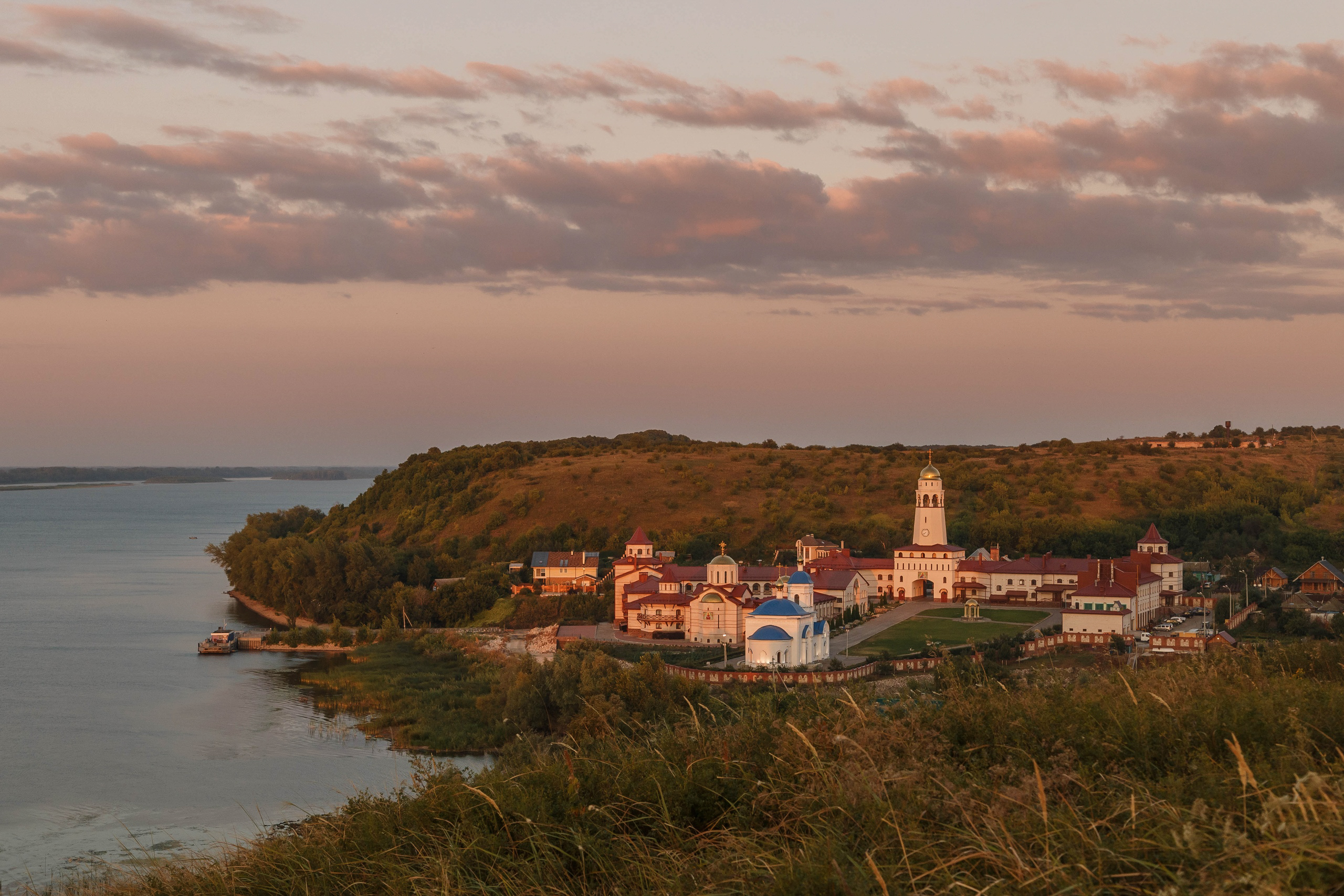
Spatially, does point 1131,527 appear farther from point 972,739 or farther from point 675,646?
point 972,739

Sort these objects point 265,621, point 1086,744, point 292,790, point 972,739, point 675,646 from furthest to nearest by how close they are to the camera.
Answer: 1. point 265,621
2. point 675,646
3. point 292,790
4. point 972,739
5. point 1086,744

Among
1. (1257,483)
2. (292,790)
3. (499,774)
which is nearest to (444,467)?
(1257,483)

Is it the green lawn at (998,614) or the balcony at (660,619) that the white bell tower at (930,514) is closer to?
the green lawn at (998,614)

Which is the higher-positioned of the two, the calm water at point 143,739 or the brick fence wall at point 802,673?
the brick fence wall at point 802,673

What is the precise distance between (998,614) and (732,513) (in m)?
22.7

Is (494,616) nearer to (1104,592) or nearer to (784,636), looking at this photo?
(784,636)

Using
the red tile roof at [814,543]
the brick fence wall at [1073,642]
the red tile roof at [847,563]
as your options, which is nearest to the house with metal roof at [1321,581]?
the brick fence wall at [1073,642]

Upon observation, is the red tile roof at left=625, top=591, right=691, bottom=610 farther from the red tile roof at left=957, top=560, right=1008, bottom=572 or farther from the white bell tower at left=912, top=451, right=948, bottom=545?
the white bell tower at left=912, top=451, right=948, bottom=545

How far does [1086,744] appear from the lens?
5.81 meters

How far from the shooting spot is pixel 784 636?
3055cm

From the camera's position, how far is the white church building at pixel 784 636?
3052 centimetres

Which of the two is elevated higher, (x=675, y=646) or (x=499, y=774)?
(x=499, y=774)

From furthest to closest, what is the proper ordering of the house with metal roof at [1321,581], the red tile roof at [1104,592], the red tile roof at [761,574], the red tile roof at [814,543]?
the red tile roof at [814,543] → the red tile roof at [761,574] → the house with metal roof at [1321,581] → the red tile roof at [1104,592]

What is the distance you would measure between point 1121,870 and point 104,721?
87.8 ft
